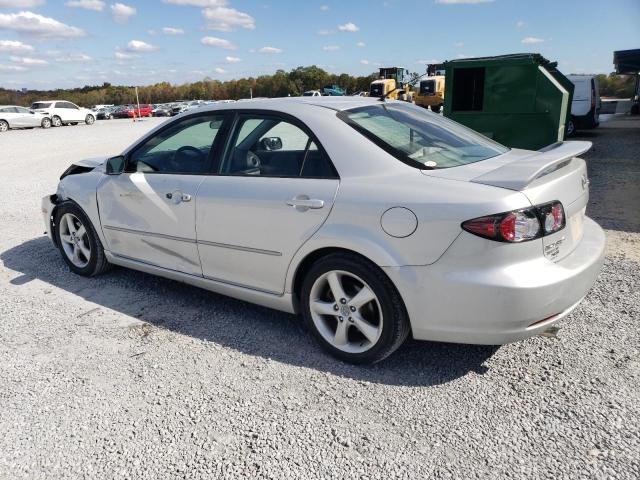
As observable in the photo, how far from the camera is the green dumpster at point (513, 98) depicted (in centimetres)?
872

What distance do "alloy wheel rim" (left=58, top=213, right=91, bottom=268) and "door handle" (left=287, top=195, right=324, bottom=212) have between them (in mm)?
Answer: 2476

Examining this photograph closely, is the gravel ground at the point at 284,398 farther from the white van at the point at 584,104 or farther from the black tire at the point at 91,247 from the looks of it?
the white van at the point at 584,104

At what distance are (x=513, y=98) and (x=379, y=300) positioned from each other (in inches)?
298

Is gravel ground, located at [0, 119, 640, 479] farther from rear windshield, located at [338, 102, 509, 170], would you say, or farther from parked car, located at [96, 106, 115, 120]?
parked car, located at [96, 106, 115, 120]

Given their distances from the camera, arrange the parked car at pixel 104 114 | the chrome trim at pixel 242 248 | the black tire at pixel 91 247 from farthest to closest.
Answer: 1. the parked car at pixel 104 114
2. the black tire at pixel 91 247
3. the chrome trim at pixel 242 248

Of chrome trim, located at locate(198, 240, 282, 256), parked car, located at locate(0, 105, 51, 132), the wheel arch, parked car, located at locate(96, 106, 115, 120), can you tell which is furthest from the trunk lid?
parked car, located at locate(96, 106, 115, 120)

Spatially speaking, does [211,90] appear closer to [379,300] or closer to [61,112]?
[61,112]

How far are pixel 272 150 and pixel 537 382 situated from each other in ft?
7.39

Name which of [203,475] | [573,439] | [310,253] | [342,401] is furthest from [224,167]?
[573,439]

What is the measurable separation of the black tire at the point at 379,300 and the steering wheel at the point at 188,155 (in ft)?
4.26

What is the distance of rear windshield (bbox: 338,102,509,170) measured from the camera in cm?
291

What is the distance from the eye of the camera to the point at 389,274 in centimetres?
267

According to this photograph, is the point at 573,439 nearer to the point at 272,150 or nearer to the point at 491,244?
the point at 491,244

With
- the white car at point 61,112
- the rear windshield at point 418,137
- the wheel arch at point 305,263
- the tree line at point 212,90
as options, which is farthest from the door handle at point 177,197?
the tree line at point 212,90
